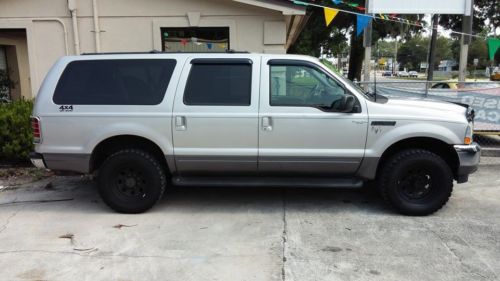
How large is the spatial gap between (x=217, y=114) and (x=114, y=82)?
1292 mm

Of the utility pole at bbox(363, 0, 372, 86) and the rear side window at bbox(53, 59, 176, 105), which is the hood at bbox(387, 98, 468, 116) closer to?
the rear side window at bbox(53, 59, 176, 105)

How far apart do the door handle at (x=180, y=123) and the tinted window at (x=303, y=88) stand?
40.4 inches

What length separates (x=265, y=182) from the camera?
535cm

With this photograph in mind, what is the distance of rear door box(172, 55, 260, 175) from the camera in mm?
5152

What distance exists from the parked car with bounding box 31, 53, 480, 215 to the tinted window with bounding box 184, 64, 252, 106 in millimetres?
12

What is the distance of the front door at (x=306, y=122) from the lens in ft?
16.7

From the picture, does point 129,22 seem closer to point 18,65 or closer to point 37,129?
point 37,129

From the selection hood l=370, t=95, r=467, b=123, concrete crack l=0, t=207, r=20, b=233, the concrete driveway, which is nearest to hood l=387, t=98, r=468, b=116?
hood l=370, t=95, r=467, b=123

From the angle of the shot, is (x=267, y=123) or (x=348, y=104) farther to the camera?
(x=267, y=123)

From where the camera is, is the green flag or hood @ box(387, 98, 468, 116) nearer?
hood @ box(387, 98, 468, 116)

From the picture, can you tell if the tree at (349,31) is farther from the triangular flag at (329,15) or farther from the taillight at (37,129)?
the taillight at (37,129)

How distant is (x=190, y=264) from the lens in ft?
13.3

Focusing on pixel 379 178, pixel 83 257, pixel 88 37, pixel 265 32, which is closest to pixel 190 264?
pixel 83 257

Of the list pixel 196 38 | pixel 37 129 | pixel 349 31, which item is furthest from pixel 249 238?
pixel 349 31
